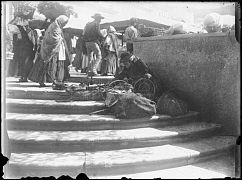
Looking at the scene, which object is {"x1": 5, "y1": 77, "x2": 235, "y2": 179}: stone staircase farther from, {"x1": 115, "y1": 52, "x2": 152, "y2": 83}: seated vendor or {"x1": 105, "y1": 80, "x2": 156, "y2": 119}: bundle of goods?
{"x1": 115, "y1": 52, "x2": 152, "y2": 83}: seated vendor

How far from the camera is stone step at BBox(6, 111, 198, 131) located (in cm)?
542

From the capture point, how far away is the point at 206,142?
5992mm

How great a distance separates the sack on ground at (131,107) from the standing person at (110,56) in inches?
219

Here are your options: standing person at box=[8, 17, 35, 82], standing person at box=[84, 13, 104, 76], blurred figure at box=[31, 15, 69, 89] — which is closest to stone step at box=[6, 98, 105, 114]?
blurred figure at box=[31, 15, 69, 89]

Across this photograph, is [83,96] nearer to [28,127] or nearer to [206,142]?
[28,127]

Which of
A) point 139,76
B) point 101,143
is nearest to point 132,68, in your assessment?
point 139,76

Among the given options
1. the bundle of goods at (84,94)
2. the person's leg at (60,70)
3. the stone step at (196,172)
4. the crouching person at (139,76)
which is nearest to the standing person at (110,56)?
the person's leg at (60,70)

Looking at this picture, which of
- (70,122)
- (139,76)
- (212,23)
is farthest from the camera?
(139,76)

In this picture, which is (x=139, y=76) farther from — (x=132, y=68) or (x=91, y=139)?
(x=91, y=139)

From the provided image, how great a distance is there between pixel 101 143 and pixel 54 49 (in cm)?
430

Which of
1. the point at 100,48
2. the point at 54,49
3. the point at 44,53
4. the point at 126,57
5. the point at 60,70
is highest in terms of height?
the point at 100,48

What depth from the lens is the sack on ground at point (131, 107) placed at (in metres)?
5.88

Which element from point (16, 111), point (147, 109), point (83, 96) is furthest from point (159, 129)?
point (16, 111)

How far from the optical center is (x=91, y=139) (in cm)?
502
